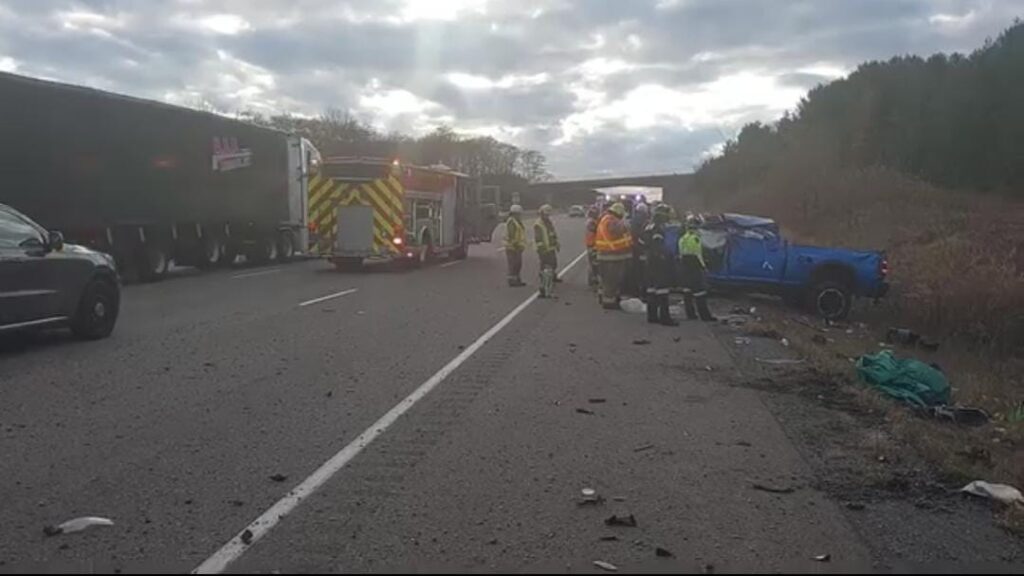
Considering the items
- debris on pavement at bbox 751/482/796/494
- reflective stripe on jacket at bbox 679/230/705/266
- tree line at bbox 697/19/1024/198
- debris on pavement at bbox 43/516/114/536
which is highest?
tree line at bbox 697/19/1024/198

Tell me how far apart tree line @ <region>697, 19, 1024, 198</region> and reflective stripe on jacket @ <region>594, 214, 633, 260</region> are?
35648mm

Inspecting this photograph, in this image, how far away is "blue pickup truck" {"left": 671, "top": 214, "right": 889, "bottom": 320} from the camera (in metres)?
18.3

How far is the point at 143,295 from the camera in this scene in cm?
1877

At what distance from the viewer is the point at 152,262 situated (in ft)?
72.3

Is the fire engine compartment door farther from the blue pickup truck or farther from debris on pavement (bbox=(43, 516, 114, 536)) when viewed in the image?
debris on pavement (bbox=(43, 516, 114, 536))

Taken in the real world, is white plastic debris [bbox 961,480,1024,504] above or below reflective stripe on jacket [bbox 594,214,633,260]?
below

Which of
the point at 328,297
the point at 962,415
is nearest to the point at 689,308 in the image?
the point at 328,297

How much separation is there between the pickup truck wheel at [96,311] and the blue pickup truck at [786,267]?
1104 cm

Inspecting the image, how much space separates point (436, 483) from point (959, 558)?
282cm

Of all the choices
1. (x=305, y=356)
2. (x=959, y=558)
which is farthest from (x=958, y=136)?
(x=959, y=558)

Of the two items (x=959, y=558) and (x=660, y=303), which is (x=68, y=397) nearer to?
(x=959, y=558)

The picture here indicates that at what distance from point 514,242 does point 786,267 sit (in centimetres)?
532

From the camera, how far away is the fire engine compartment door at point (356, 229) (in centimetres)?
2441

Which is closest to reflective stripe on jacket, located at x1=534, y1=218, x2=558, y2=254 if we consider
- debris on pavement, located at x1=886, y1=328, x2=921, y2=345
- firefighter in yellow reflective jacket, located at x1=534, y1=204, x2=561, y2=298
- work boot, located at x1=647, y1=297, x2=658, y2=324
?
firefighter in yellow reflective jacket, located at x1=534, y1=204, x2=561, y2=298
